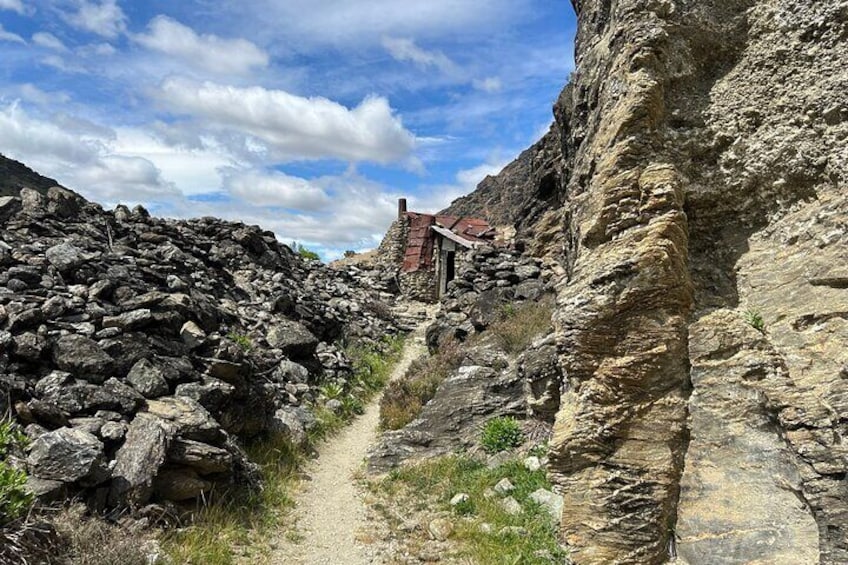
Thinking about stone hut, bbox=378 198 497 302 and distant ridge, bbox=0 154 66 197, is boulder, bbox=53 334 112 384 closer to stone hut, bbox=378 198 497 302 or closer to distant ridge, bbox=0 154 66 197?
stone hut, bbox=378 198 497 302

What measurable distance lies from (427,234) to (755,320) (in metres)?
28.0

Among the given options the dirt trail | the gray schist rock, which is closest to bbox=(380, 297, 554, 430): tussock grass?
the dirt trail

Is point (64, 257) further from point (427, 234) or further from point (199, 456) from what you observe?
point (427, 234)

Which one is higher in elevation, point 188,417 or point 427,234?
point 427,234

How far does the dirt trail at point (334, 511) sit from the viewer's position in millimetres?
7711

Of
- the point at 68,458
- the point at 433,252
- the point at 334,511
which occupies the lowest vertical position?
the point at 334,511

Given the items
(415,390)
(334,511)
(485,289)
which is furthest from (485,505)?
(485,289)

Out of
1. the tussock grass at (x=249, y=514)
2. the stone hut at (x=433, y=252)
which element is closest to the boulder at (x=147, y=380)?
the tussock grass at (x=249, y=514)

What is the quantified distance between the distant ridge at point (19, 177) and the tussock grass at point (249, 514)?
49308 millimetres

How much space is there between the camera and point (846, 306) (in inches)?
137

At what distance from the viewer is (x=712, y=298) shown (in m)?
4.35

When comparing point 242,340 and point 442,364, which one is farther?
point 442,364

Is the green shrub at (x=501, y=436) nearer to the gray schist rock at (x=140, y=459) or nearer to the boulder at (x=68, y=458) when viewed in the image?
the gray schist rock at (x=140, y=459)

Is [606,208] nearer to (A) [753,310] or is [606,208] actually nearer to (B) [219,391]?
(A) [753,310]
